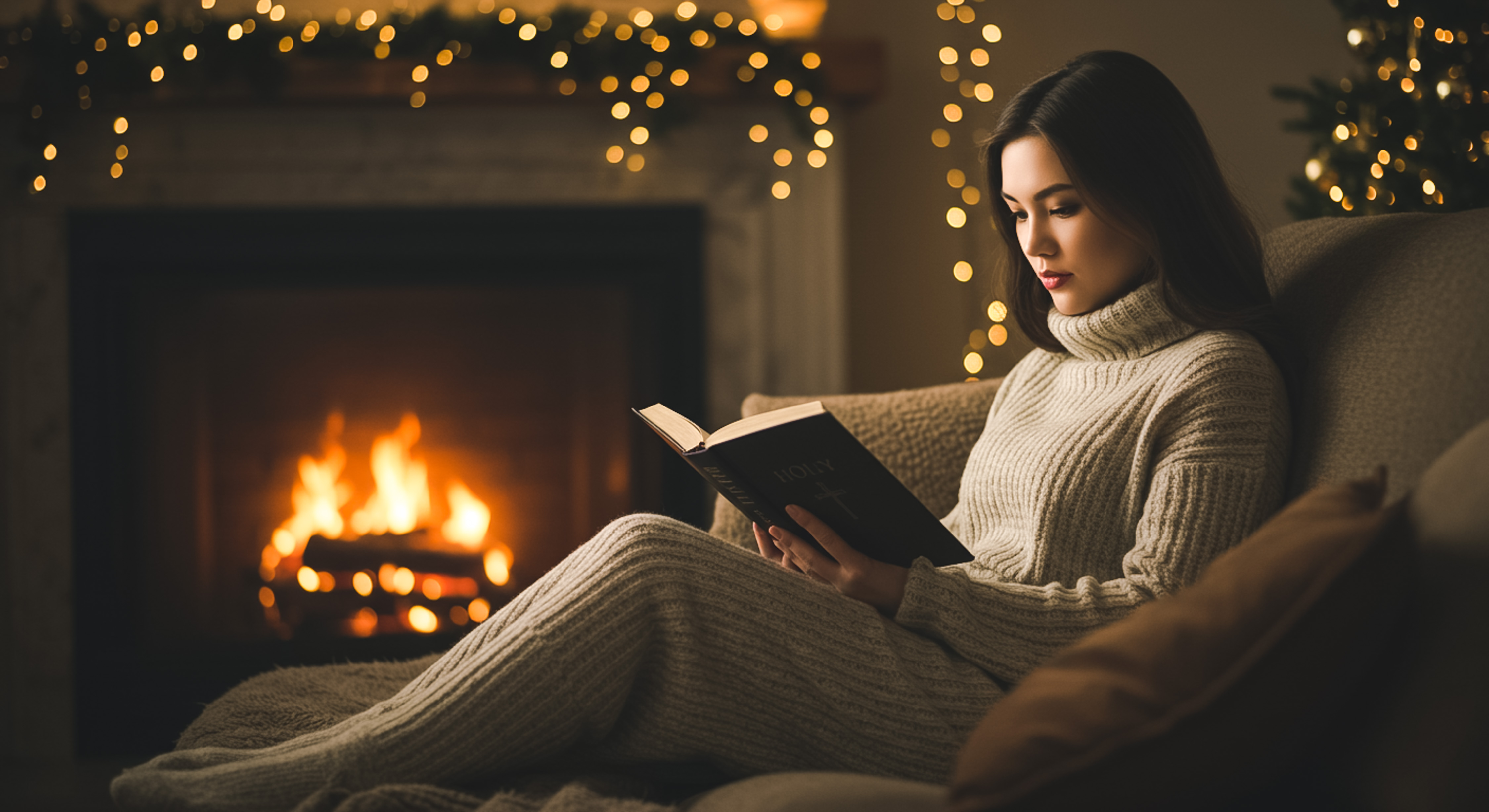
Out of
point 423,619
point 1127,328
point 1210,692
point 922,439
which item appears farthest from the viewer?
point 423,619

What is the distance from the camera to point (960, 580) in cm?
104

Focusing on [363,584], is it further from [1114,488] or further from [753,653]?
[1114,488]

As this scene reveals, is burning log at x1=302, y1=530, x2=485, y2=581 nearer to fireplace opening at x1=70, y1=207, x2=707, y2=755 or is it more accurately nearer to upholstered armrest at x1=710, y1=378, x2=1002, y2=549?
fireplace opening at x1=70, y1=207, x2=707, y2=755

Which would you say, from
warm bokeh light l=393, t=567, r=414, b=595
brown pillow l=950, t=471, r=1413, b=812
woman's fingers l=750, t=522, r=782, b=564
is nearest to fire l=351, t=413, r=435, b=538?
warm bokeh light l=393, t=567, r=414, b=595

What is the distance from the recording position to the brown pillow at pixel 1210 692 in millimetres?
590

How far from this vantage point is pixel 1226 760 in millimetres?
609

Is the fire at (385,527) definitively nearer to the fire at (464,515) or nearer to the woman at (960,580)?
the fire at (464,515)

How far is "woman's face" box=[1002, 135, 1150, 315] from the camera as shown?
3.95 ft

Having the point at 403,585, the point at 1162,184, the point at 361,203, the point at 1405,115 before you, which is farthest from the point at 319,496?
the point at 1405,115

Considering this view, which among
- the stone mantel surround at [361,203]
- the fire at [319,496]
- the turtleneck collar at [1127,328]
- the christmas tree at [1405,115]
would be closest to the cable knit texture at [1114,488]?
the turtleneck collar at [1127,328]

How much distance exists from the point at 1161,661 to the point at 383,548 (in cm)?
211

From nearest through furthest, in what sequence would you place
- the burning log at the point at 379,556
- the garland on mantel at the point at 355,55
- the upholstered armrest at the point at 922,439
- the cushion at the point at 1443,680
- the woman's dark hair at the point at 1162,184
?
the cushion at the point at 1443,680, the woman's dark hair at the point at 1162,184, the upholstered armrest at the point at 922,439, the garland on mantel at the point at 355,55, the burning log at the point at 379,556

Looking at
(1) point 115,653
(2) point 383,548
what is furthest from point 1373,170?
(1) point 115,653

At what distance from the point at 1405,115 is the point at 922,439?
1.00 metres
